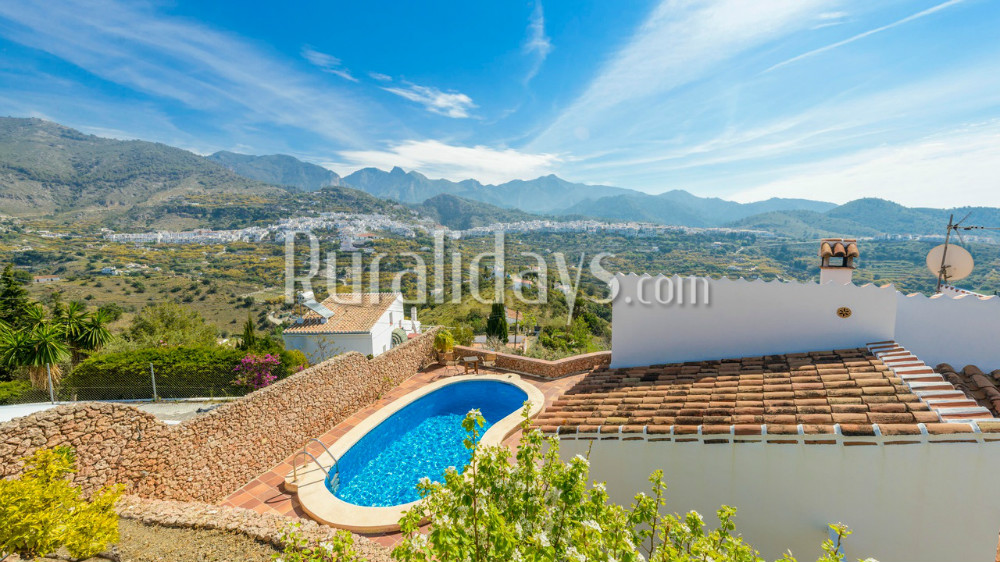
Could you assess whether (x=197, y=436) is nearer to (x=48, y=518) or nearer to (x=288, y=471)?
(x=288, y=471)

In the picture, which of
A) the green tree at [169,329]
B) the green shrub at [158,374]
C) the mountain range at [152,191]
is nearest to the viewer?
the green shrub at [158,374]

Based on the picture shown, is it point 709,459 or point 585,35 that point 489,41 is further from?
point 709,459

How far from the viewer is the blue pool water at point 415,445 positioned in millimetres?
8914

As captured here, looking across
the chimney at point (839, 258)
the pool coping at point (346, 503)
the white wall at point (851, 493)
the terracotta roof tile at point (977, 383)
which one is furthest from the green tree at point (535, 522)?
the chimney at point (839, 258)

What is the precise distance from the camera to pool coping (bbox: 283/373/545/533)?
6816mm

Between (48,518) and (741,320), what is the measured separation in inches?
423

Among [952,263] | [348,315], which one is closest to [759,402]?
[952,263]

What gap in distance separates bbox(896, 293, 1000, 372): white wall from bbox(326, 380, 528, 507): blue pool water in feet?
28.0

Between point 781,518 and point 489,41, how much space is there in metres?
29.6

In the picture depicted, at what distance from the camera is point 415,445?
35.5 feet

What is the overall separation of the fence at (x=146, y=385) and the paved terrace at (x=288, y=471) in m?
3.60

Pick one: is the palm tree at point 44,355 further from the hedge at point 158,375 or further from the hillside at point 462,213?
the hillside at point 462,213

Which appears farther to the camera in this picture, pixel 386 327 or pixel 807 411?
pixel 386 327

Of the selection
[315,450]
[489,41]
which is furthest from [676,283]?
[489,41]
